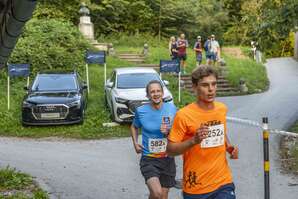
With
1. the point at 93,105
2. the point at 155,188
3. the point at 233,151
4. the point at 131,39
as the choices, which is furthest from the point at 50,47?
the point at 233,151

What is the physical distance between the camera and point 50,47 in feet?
76.8

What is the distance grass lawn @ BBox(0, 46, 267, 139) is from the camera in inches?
583

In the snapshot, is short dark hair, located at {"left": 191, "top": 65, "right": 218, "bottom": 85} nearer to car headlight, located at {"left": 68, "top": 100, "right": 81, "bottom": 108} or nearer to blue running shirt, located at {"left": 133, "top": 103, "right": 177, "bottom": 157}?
blue running shirt, located at {"left": 133, "top": 103, "right": 177, "bottom": 157}

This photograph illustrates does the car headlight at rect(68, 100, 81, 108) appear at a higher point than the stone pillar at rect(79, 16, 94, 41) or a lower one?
lower

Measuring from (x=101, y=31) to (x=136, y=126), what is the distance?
3051cm

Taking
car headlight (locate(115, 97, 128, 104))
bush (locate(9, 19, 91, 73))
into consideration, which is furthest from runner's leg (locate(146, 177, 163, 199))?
bush (locate(9, 19, 91, 73))

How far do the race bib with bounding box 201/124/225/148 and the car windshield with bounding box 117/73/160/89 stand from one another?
39.1ft

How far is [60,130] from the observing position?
49.4ft

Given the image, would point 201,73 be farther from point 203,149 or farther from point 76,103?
point 76,103

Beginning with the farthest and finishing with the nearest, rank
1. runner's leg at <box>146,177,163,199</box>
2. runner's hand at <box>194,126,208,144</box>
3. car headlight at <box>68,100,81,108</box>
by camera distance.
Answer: car headlight at <box>68,100,81,108</box>
runner's leg at <box>146,177,163,199</box>
runner's hand at <box>194,126,208,144</box>

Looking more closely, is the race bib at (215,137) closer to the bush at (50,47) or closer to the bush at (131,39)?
the bush at (50,47)

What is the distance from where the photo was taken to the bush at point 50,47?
73.5ft

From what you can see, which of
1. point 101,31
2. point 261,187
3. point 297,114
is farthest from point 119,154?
point 101,31

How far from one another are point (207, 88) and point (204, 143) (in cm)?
46
